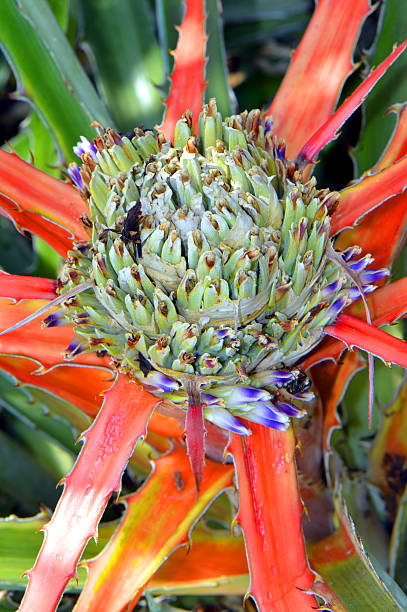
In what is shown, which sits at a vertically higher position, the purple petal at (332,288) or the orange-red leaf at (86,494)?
the purple petal at (332,288)

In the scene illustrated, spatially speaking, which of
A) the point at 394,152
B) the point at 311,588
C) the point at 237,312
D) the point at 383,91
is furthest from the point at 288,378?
the point at 383,91

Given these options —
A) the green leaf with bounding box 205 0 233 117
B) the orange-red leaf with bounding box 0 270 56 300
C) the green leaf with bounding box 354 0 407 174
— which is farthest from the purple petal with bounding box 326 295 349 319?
the green leaf with bounding box 205 0 233 117

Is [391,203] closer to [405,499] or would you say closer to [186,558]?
[405,499]

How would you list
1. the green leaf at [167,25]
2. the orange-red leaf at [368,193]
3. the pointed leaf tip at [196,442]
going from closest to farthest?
the pointed leaf tip at [196,442]
the orange-red leaf at [368,193]
the green leaf at [167,25]

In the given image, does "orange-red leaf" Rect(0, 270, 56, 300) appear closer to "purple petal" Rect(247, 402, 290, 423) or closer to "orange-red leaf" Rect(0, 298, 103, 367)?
"orange-red leaf" Rect(0, 298, 103, 367)

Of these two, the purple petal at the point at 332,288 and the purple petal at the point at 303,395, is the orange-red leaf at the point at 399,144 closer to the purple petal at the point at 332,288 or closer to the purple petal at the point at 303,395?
the purple petal at the point at 332,288

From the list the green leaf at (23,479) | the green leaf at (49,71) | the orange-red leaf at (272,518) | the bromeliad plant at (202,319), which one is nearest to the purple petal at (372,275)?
the bromeliad plant at (202,319)

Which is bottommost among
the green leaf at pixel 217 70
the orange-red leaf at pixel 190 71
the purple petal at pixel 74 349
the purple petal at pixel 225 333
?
the purple petal at pixel 225 333

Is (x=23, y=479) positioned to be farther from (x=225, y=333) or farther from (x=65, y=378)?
(x=225, y=333)
